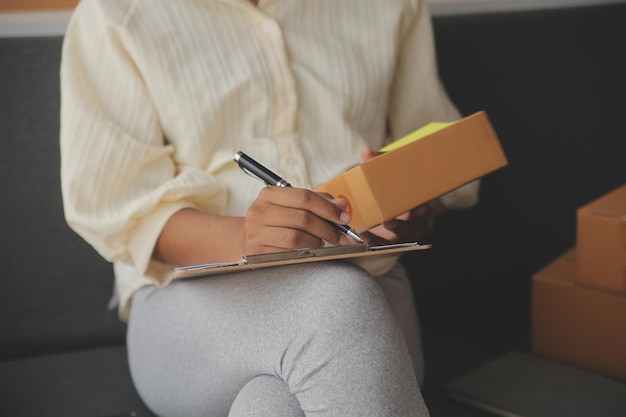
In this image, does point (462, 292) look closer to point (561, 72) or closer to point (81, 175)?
point (561, 72)

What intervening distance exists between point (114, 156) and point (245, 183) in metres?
0.20

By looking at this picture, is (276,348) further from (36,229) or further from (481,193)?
(481,193)

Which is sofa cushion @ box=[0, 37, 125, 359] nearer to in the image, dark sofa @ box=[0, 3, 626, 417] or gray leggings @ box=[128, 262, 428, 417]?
dark sofa @ box=[0, 3, 626, 417]

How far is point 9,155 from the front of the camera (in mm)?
1382

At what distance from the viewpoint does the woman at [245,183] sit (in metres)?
0.90

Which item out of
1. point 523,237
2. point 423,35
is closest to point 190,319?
point 423,35

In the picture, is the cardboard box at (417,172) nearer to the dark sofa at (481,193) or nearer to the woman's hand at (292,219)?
the woman's hand at (292,219)

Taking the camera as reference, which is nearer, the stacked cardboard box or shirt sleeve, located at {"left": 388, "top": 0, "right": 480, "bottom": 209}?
the stacked cardboard box

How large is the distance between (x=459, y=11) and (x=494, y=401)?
781mm

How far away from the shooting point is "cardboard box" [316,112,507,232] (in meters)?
0.97

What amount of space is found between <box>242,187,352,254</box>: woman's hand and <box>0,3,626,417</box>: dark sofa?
0.49 meters

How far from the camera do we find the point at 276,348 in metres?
0.93

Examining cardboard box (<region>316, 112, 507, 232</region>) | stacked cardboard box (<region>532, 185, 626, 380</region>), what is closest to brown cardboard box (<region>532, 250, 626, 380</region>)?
stacked cardboard box (<region>532, 185, 626, 380</region>)

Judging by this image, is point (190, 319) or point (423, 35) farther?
point (423, 35)
